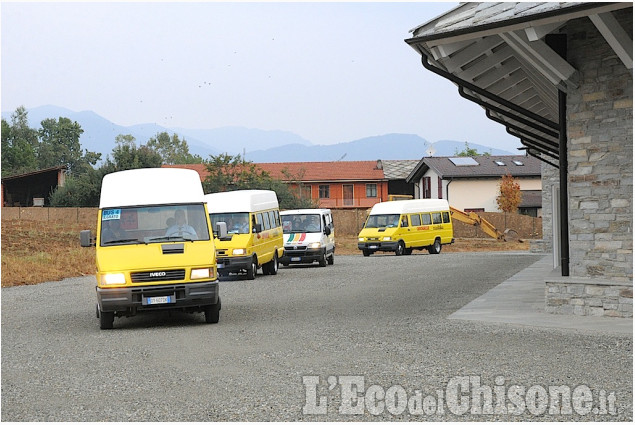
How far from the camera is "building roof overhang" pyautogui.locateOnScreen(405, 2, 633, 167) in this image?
11836 millimetres

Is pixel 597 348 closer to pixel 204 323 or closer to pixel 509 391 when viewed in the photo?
pixel 509 391

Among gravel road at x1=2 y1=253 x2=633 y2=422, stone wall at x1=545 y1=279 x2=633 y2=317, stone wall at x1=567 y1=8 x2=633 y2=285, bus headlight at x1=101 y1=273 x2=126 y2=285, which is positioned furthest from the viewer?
bus headlight at x1=101 y1=273 x2=126 y2=285

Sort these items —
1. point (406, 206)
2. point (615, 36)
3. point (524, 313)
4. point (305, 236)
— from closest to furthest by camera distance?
point (615, 36)
point (524, 313)
point (305, 236)
point (406, 206)

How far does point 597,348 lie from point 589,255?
380 centimetres

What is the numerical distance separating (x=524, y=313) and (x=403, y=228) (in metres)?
27.4

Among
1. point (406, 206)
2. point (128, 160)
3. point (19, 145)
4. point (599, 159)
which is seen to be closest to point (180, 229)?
point (599, 159)

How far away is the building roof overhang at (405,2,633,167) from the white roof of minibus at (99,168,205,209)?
14.3ft

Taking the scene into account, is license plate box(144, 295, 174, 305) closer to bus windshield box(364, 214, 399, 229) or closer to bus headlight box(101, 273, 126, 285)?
bus headlight box(101, 273, 126, 285)

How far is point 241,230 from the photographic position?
25359mm

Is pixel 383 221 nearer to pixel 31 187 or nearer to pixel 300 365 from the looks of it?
pixel 300 365

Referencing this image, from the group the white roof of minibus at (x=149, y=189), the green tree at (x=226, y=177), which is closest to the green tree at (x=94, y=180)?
the green tree at (x=226, y=177)

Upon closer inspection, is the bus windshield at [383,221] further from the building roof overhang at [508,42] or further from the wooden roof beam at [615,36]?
the wooden roof beam at [615,36]

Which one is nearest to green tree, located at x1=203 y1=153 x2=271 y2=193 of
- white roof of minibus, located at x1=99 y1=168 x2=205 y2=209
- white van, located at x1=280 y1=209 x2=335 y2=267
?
white van, located at x1=280 y1=209 x2=335 y2=267

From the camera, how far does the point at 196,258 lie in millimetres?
14039
